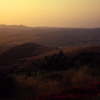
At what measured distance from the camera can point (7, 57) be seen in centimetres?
3269

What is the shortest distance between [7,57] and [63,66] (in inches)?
955

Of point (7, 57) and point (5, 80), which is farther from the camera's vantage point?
point (7, 57)

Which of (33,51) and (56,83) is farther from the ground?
(56,83)

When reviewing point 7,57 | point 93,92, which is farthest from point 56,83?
point 7,57

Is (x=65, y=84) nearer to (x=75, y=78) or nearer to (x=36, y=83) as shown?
(x=75, y=78)

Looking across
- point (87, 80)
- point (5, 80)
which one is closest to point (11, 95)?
point (5, 80)

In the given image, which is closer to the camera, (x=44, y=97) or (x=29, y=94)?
(x=44, y=97)

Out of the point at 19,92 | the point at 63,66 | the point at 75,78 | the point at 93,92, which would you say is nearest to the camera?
the point at 93,92

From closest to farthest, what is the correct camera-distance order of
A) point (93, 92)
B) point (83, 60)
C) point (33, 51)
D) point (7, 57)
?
point (93, 92)
point (83, 60)
point (7, 57)
point (33, 51)

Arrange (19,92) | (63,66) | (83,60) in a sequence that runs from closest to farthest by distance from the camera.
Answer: (19,92) < (63,66) < (83,60)

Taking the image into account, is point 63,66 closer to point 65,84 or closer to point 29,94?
point 65,84

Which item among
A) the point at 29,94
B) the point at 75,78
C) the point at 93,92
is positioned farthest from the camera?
the point at 75,78

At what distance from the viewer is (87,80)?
598cm

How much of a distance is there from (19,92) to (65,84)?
1848 millimetres
